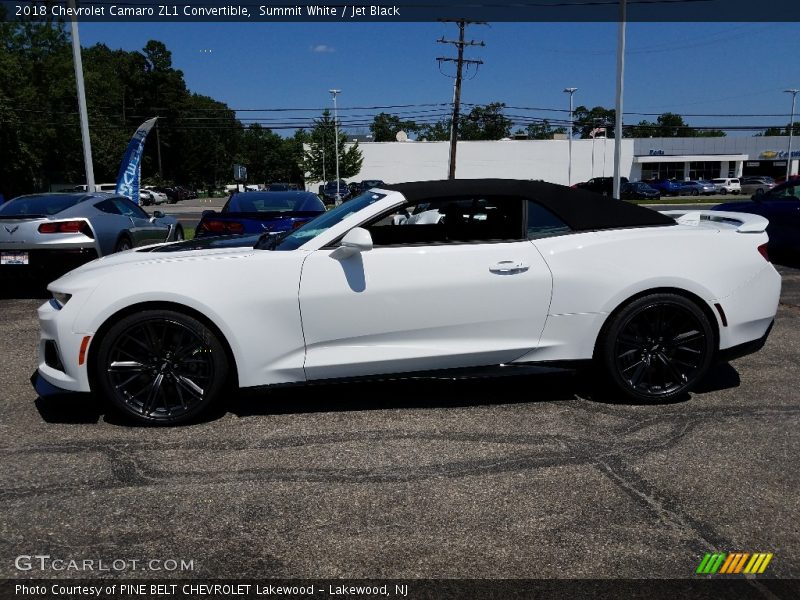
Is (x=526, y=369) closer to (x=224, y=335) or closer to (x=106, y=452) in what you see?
(x=224, y=335)

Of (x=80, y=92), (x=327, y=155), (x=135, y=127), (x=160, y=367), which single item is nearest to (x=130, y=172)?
(x=80, y=92)

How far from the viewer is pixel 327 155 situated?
65625 millimetres

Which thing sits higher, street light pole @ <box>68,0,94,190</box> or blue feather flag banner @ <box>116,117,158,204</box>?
street light pole @ <box>68,0,94,190</box>

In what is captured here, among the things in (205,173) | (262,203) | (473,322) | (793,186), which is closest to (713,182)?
(793,186)

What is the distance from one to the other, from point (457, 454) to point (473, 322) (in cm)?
85

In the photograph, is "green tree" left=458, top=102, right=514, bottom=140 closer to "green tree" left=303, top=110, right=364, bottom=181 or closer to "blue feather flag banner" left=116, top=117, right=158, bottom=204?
"green tree" left=303, top=110, right=364, bottom=181

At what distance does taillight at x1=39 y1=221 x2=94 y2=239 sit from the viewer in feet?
28.0

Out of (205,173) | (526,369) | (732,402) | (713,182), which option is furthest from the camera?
(205,173)

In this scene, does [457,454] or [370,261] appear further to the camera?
[370,261]

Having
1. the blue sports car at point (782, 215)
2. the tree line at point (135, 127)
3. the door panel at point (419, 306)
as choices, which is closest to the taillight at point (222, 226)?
the door panel at point (419, 306)

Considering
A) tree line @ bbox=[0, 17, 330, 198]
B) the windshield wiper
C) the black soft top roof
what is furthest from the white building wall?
the black soft top roof

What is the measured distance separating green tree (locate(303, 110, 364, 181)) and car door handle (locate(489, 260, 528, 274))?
62942mm

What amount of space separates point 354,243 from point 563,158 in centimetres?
7010

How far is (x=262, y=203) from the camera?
368 inches
